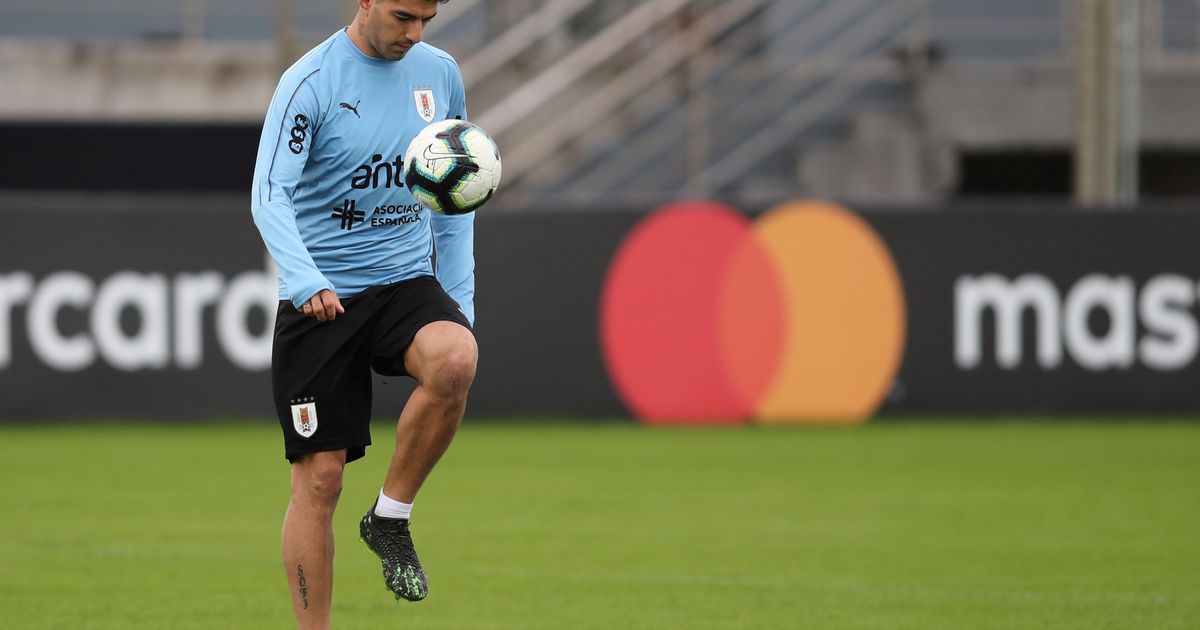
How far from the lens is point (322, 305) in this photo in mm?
5719

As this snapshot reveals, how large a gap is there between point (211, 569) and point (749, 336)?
296 inches

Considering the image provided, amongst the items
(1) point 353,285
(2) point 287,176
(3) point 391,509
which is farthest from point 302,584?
(2) point 287,176

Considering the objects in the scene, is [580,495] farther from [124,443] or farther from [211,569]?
[124,443]

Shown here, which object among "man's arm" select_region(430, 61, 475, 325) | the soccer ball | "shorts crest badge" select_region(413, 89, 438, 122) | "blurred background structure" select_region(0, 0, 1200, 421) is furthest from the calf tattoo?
"blurred background structure" select_region(0, 0, 1200, 421)

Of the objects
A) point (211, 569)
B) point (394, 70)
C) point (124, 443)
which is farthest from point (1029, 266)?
point (394, 70)

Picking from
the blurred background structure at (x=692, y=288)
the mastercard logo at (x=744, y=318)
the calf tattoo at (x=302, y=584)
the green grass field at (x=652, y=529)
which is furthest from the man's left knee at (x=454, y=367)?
the mastercard logo at (x=744, y=318)

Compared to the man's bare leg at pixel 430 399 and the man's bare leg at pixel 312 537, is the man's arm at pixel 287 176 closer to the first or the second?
the man's bare leg at pixel 430 399

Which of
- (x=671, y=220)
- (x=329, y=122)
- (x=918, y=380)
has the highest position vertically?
(x=329, y=122)

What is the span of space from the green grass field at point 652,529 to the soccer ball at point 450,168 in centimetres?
186

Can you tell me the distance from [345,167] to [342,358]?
640mm

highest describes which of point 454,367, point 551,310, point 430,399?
point 454,367

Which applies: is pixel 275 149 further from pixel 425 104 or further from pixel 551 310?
pixel 551 310

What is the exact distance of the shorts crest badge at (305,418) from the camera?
5.90 meters

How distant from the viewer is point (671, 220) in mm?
15242
